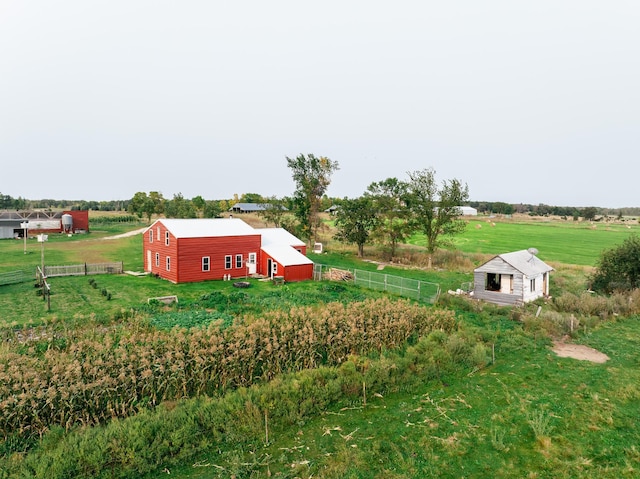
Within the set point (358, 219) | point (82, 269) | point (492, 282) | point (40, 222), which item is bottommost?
point (82, 269)

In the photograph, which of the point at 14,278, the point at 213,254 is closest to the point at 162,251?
the point at 213,254

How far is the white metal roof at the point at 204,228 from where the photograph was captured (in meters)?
31.3

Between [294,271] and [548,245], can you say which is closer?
[294,271]

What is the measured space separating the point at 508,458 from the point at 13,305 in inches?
973

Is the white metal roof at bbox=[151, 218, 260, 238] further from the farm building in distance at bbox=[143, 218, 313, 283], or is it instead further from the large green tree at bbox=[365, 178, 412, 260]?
the large green tree at bbox=[365, 178, 412, 260]

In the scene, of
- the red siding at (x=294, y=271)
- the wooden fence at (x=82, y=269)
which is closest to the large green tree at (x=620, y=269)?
the red siding at (x=294, y=271)

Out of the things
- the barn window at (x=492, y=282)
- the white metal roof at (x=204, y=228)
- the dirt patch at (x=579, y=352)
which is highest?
the white metal roof at (x=204, y=228)

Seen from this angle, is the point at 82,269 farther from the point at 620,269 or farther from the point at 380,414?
the point at 620,269

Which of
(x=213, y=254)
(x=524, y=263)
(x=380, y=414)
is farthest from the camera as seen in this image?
(x=213, y=254)

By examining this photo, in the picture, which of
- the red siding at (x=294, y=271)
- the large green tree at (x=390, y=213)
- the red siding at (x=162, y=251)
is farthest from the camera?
the large green tree at (x=390, y=213)

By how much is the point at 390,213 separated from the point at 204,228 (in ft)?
67.4

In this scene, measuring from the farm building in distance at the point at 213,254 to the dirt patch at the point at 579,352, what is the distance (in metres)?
19.9

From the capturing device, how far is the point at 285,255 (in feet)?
110

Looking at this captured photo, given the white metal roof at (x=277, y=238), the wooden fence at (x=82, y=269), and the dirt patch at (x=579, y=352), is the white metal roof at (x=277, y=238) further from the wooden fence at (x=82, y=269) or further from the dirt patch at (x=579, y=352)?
the dirt patch at (x=579, y=352)
